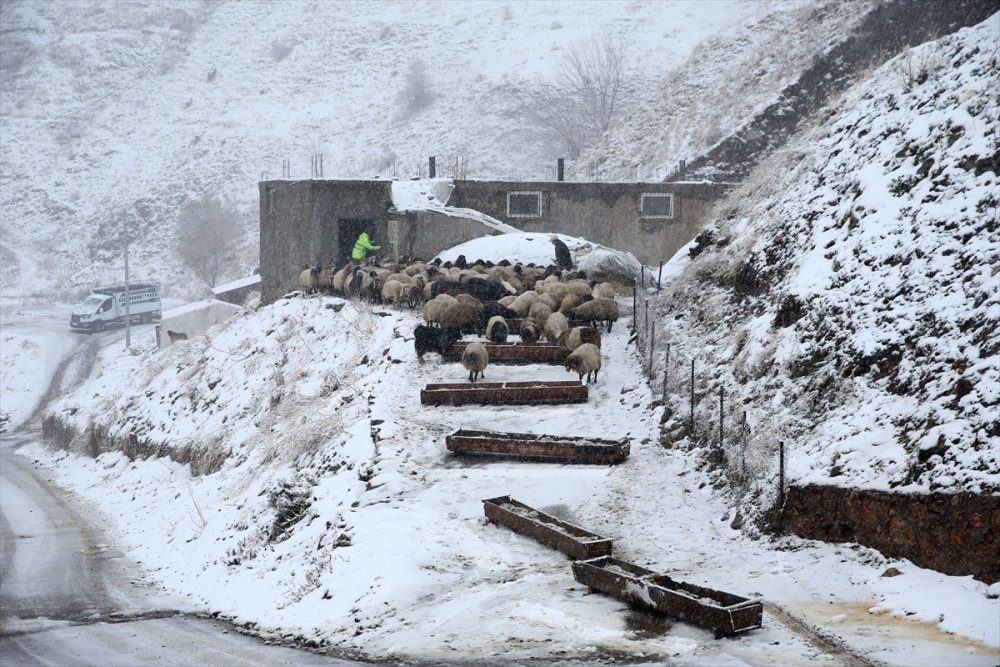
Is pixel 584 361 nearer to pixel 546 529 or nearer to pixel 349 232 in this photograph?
pixel 546 529

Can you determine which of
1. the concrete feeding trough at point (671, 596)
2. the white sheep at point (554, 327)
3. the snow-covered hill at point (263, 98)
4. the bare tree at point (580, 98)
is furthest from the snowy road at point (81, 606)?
the bare tree at point (580, 98)

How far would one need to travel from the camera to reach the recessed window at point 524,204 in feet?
111

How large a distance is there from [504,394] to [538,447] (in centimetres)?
274

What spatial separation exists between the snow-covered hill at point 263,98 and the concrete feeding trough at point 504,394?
1411 inches

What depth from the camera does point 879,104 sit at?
1627cm

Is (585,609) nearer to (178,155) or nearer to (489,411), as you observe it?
(489,411)

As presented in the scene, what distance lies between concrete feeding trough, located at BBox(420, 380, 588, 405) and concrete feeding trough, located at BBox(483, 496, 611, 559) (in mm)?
4400

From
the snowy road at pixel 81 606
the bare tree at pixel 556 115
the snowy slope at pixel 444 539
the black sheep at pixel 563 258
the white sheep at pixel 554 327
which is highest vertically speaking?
the bare tree at pixel 556 115

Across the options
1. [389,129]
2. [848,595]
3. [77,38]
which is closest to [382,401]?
[848,595]

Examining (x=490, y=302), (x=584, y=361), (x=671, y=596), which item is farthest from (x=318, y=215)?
(x=671, y=596)

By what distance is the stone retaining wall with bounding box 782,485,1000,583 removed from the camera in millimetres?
8656

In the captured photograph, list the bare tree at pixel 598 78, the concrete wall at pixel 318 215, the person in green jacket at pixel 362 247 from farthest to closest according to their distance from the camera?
the bare tree at pixel 598 78
the concrete wall at pixel 318 215
the person in green jacket at pixel 362 247

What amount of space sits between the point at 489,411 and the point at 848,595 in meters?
8.19

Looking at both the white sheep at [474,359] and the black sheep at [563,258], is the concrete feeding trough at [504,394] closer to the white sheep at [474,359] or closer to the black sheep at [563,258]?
the white sheep at [474,359]
